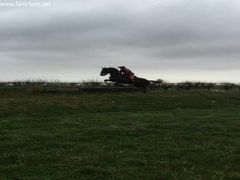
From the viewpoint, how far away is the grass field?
398 inches

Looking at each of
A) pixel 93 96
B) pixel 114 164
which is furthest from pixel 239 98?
pixel 114 164

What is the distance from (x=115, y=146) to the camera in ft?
43.0

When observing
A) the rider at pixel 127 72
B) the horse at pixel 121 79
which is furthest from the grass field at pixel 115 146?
the rider at pixel 127 72

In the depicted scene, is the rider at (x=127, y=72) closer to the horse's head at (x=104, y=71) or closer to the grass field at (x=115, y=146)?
the horse's head at (x=104, y=71)

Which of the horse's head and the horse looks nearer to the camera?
the horse

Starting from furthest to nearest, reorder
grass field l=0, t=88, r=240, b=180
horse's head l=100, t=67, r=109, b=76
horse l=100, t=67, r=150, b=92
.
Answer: horse's head l=100, t=67, r=109, b=76, horse l=100, t=67, r=150, b=92, grass field l=0, t=88, r=240, b=180

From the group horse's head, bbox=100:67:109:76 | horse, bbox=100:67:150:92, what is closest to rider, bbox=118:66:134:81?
horse, bbox=100:67:150:92

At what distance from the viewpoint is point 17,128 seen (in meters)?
17.1

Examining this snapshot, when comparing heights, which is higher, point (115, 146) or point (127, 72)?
point (127, 72)

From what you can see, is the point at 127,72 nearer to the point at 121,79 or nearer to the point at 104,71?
the point at 121,79

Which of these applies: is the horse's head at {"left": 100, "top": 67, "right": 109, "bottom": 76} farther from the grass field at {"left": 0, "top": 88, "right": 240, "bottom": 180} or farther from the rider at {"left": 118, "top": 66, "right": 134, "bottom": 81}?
the grass field at {"left": 0, "top": 88, "right": 240, "bottom": 180}

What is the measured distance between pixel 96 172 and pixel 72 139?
4.47 meters

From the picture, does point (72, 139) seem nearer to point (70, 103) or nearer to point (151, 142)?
point (151, 142)

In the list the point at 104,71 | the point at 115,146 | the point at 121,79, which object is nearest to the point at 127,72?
Answer: the point at 121,79
